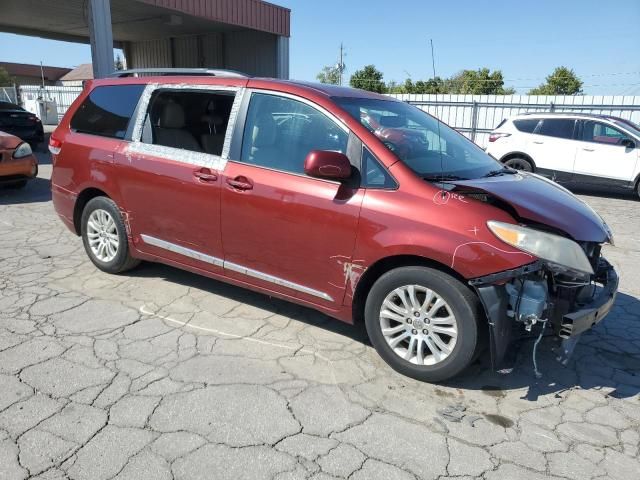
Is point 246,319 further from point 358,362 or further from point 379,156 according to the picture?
point 379,156

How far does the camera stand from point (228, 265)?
387cm

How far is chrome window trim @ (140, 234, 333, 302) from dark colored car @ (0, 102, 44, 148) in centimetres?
1188

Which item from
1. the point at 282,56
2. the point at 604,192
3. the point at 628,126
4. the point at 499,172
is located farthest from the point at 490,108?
the point at 499,172

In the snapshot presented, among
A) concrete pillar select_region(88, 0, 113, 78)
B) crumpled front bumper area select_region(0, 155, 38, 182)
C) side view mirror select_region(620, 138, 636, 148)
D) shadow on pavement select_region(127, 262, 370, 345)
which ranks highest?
concrete pillar select_region(88, 0, 113, 78)

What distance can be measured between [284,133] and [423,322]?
5.35 ft

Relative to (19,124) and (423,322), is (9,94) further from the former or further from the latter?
(423,322)

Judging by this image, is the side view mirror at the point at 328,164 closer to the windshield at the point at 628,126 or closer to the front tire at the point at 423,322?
the front tire at the point at 423,322

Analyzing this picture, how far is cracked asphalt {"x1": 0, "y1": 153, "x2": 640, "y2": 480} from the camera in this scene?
242cm

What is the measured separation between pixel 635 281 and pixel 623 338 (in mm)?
1636

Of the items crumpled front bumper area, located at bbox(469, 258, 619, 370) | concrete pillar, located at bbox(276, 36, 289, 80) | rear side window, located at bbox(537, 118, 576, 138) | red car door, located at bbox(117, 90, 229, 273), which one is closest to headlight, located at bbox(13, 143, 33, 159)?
red car door, located at bbox(117, 90, 229, 273)

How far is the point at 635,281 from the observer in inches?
205

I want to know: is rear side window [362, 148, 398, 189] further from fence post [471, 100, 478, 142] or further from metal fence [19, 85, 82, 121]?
metal fence [19, 85, 82, 121]

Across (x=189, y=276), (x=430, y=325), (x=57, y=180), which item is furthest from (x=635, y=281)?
(x=57, y=180)

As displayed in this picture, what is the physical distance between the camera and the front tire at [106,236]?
14.9ft
